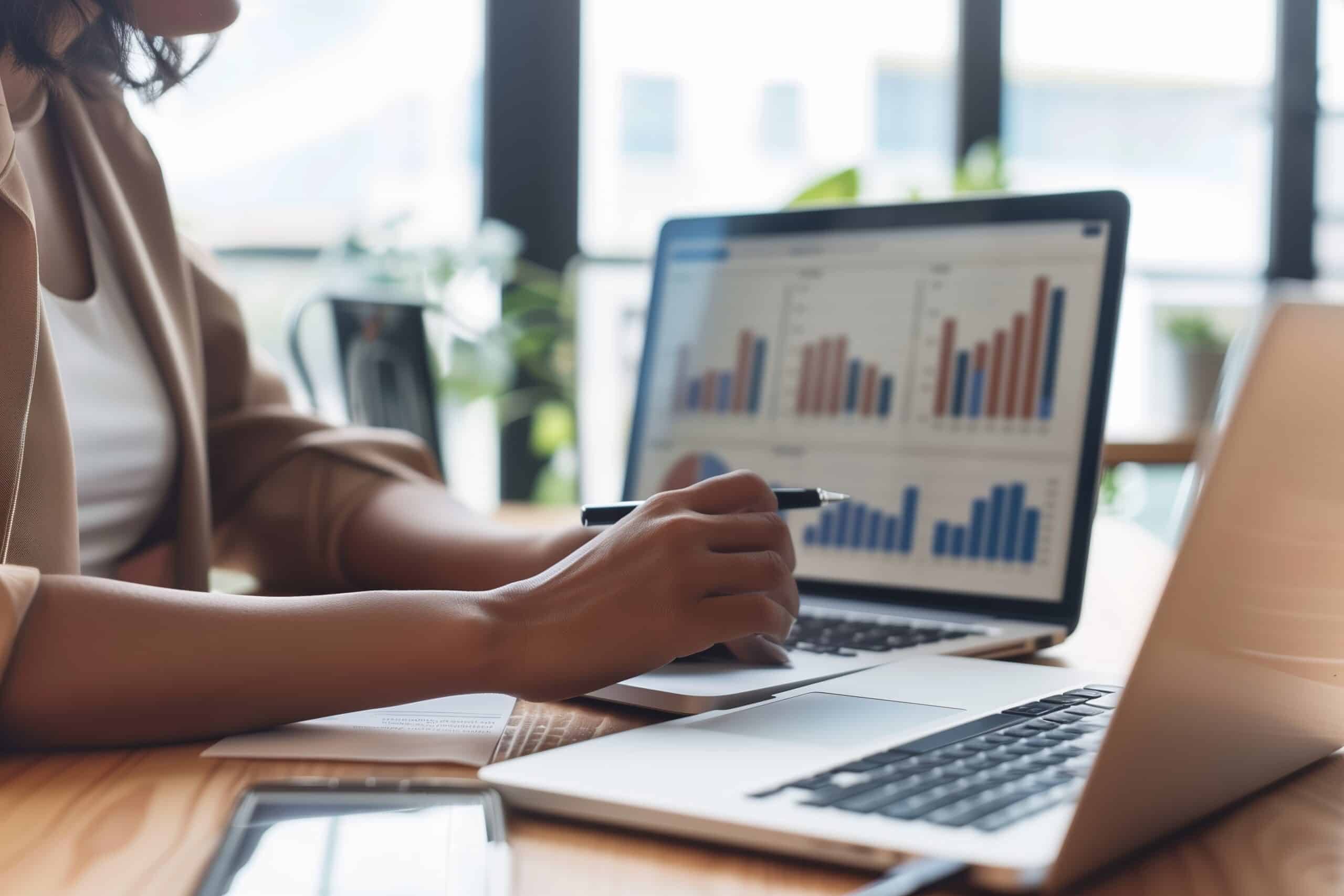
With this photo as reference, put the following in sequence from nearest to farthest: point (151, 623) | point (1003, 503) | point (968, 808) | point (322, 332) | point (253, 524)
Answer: point (968, 808) → point (151, 623) → point (1003, 503) → point (253, 524) → point (322, 332)

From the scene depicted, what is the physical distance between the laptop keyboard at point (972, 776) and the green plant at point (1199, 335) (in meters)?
2.22

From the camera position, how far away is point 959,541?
78 centimetres

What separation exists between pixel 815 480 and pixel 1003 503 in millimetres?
151

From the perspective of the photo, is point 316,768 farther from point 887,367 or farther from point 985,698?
point 887,367

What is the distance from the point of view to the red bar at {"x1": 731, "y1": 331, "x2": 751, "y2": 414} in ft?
3.00

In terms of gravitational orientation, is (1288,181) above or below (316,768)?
above

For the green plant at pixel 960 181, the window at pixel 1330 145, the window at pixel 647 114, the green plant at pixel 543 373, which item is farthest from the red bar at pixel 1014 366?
the window at pixel 1330 145

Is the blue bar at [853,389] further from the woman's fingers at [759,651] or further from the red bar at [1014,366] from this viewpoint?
the woman's fingers at [759,651]

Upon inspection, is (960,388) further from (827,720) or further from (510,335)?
(510,335)

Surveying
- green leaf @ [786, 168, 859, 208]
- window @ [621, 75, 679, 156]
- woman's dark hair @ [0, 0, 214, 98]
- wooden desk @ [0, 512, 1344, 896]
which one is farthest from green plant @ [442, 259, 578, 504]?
wooden desk @ [0, 512, 1344, 896]

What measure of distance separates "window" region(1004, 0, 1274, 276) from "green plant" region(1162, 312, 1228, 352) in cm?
18

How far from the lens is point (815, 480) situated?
2.83 feet

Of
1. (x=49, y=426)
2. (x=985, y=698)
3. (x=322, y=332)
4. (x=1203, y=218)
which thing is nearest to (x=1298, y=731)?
(x=985, y=698)

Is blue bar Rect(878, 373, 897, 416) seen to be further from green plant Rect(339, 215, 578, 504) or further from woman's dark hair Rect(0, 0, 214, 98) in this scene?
green plant Rect(339, 215, 578, 504)
